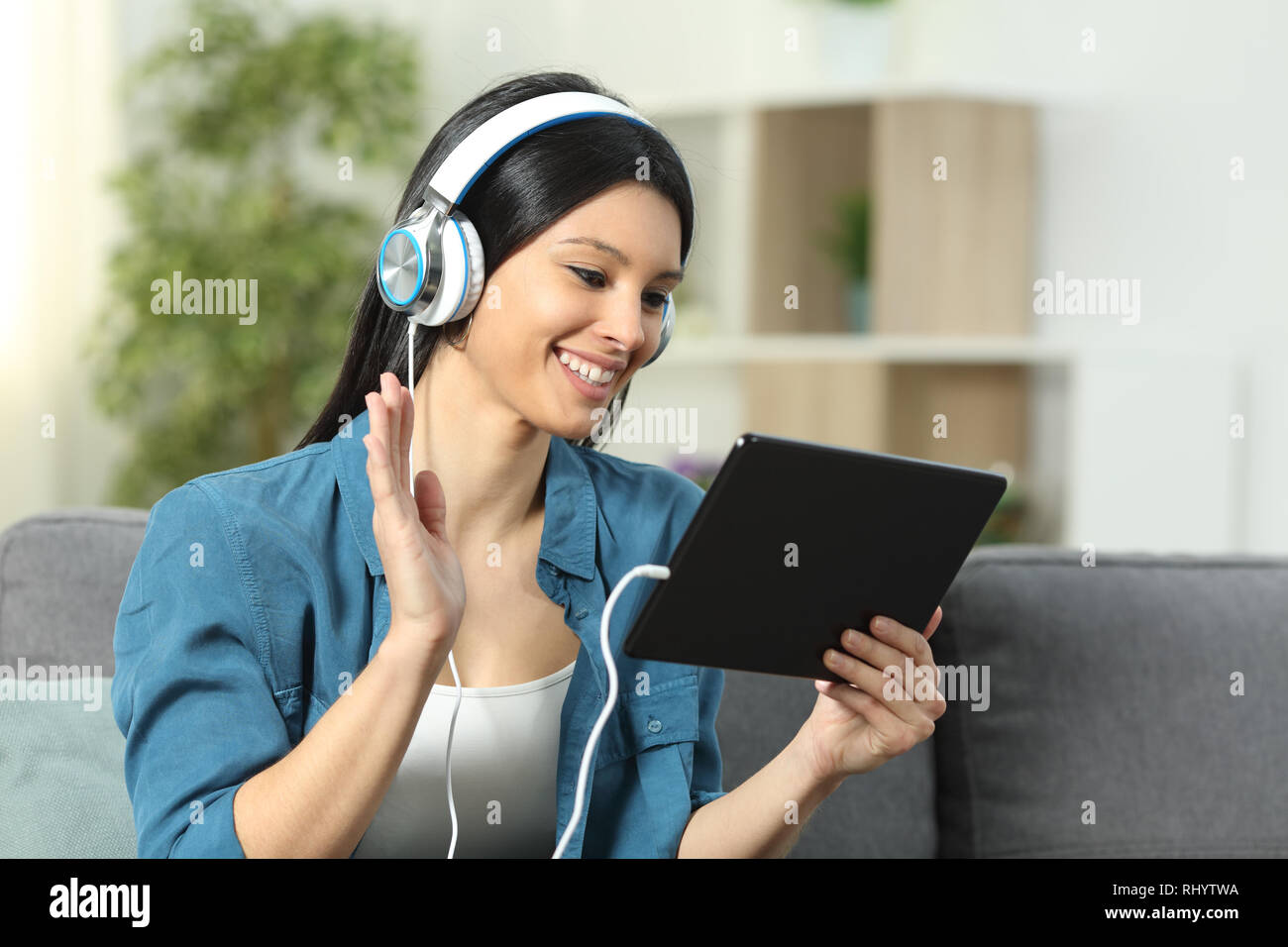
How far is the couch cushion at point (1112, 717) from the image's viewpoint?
1322mm

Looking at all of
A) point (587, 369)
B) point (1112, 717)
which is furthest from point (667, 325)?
point (1112, 717)

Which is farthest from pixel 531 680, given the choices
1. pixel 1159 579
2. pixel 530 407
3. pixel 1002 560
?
pixel 1159 579

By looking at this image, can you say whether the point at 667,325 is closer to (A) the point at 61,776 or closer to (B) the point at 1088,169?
(A) the point at 61,776

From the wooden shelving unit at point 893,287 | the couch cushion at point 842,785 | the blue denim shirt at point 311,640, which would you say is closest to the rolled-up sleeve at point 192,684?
the blue denim shirt at point 311,640

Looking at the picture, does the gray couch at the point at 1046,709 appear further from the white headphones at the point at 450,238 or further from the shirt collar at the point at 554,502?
the white headphones at the point at 450,238

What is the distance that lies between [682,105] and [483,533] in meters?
2.50

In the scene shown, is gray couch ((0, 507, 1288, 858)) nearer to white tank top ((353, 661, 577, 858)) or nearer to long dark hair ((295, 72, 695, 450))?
white tank top ((353, 661, 577, 858))

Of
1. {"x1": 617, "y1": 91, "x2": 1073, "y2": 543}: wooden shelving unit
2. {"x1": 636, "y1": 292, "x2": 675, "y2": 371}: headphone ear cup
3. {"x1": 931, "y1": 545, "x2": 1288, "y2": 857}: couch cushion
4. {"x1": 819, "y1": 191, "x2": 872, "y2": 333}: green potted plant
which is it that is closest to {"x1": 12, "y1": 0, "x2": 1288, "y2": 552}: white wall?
{"x1": 617, "y1": 91, "x2": 1073, "y2": 543}: wooden shelving unit

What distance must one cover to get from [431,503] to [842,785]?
24.8 inches

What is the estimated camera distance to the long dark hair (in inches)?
40.5

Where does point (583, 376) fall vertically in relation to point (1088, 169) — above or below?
below

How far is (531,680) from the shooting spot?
114 cm

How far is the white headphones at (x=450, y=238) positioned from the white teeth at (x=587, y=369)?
0.08 m

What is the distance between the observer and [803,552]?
84 centimetres
